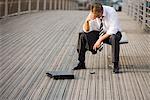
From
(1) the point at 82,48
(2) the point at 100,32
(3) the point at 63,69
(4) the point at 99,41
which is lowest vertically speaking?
(3) the point at 63,69

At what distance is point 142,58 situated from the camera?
24.4 ft

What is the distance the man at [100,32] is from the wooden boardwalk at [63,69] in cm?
31

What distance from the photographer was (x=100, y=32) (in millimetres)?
6609

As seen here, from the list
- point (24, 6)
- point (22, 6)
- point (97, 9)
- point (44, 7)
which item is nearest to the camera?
point (97, 9)

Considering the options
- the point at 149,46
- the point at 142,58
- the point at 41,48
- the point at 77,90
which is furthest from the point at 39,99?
the point at 149,46

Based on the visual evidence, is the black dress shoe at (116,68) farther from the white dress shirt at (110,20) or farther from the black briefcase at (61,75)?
the black briefcase at (61,75)

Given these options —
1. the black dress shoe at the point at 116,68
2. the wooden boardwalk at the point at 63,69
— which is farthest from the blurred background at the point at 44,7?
the black dress shoe at the point at 116,68

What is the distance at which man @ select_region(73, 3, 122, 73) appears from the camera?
6.26m

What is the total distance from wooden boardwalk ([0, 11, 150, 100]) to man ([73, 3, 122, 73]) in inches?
12.1

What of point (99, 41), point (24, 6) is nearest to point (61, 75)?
point (99, 41)

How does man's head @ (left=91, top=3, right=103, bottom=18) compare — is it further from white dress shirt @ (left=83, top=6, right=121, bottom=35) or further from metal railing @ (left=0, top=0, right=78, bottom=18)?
metal railing @ (left=0, top=0, right=78, bottom=18)

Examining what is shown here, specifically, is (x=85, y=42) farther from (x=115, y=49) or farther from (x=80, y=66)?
(x=115, y=49)

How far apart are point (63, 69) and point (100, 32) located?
82 cm

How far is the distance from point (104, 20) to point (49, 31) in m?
5.40
